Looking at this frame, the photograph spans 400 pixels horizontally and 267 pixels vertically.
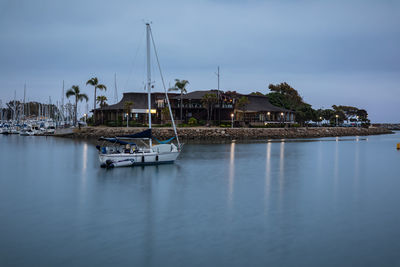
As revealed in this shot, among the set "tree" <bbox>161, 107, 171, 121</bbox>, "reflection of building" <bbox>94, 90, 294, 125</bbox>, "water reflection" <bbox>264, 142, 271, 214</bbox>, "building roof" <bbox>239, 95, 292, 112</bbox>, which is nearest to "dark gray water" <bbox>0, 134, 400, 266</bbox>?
"water reflection" <bbox>264, 142, 271, 214</bbox>

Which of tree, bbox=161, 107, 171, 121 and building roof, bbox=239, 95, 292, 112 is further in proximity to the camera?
building roof, bbox=239, 95, 292, 112

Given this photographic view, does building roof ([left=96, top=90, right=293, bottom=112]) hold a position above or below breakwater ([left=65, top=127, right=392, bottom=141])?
above

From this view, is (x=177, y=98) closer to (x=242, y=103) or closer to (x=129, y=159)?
(x=242, y=103)

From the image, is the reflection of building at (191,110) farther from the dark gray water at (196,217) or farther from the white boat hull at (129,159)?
the dark gray water at (196,217)

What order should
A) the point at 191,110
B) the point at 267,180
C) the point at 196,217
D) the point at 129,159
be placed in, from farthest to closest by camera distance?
the point at 191,110 → the point at 129,159 → the point at 267,180 → the point at 196,217

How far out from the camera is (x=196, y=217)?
21234 mm

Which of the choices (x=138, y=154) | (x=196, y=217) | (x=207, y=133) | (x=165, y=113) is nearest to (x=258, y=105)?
(x=207, y=133)

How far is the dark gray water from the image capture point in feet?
50.1

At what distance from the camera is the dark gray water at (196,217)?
15281 mm

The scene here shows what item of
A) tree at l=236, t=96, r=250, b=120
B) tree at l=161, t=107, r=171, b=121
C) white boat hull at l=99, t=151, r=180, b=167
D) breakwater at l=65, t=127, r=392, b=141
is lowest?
white boat hull at l=99, t=151, r=180, b=167

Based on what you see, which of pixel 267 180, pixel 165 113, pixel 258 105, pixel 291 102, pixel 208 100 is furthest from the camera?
pixel 291 102

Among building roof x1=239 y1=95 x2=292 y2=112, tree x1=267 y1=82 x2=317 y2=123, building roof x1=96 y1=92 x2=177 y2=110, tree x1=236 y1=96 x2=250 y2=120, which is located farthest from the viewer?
tree x1=267 y1=82 x2=317 y2=123

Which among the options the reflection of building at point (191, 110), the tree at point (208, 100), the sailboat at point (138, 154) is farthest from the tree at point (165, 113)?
the sailboat at point (138, 154)

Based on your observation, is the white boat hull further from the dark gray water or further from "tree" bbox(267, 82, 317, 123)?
"tree" bbox(267, 82, 317, 123)
